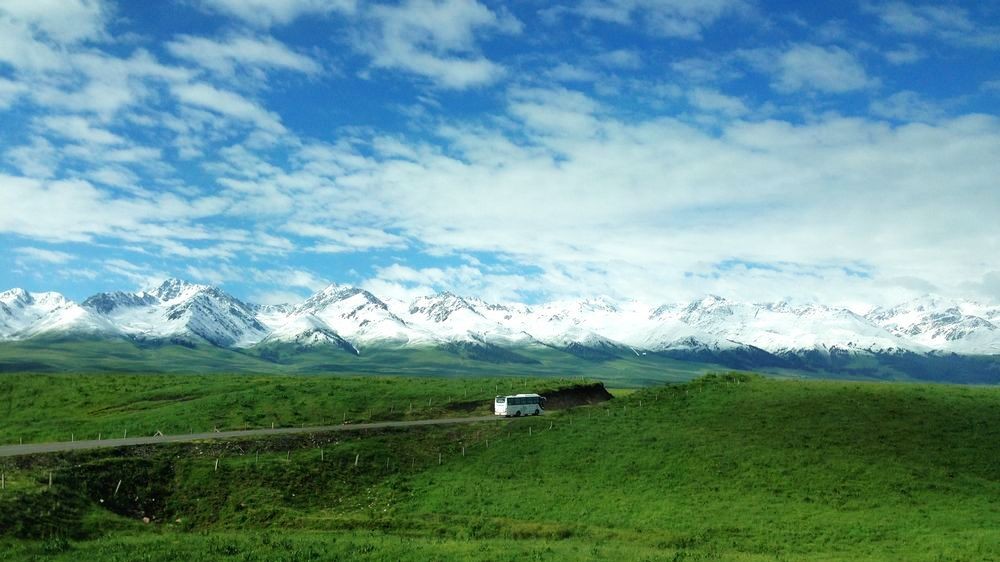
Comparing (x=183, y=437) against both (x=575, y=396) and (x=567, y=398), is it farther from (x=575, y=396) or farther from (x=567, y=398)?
(x=575, y=396)

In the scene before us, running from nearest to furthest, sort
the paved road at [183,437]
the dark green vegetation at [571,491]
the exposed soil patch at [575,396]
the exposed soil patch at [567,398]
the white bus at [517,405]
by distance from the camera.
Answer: the dark green vegetation at [571,491] → the paved road at [183,437] → the white bus at [517,405] → the exposed soil patch at [567,398] → the exposed soil patch at [575,396]

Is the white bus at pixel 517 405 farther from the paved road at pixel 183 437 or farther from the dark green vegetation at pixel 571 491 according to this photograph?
the dark green vegetation at pixel 571 491

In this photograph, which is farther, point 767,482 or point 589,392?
→ point 589,392

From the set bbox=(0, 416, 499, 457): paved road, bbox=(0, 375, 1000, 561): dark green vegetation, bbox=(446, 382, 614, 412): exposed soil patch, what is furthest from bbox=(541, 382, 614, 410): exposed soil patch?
bbox=(0, 375, 1000, 561): dark green vegetation

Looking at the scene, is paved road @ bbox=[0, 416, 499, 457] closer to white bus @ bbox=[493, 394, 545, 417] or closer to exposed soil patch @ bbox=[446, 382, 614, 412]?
white bus @ bbox=[493, 394, 545, 417]

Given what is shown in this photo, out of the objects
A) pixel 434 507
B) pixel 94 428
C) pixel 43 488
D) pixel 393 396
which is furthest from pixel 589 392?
pixel 43 488

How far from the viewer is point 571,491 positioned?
55688mm

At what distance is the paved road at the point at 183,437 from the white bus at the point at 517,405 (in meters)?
4.58

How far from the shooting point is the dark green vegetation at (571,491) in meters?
40.2

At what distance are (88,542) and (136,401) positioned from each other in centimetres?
6258

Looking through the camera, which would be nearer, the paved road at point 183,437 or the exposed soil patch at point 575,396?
the paved road at point 183,437

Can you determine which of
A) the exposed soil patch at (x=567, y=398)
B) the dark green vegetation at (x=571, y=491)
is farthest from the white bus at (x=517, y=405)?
the dark green vegetation at (x=571, y=491)

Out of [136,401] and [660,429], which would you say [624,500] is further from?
[136,401]

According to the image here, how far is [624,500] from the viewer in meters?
52.7
